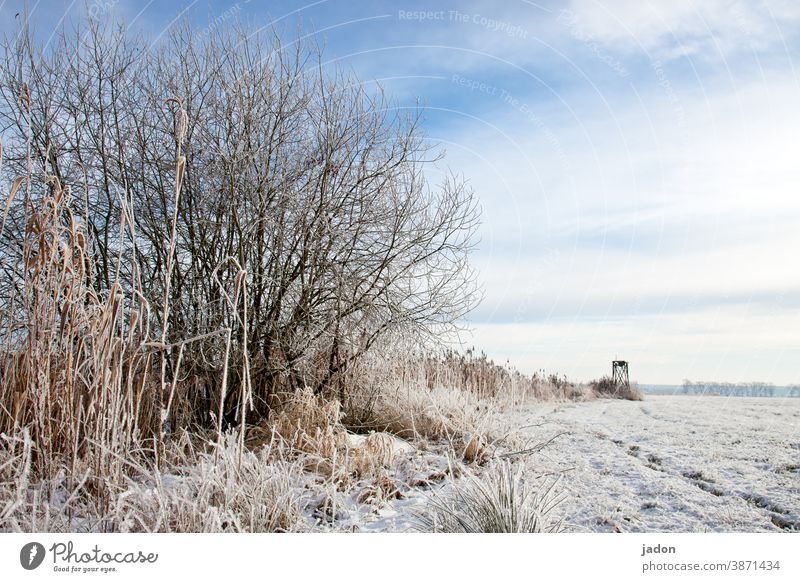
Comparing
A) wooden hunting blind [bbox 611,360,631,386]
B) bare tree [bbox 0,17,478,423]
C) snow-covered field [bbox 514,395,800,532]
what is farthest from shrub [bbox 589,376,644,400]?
bare tree [bbox 0,17,478,423]

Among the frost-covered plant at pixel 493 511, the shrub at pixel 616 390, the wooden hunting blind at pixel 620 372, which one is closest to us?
the frost-covered plant at pixel 493 511

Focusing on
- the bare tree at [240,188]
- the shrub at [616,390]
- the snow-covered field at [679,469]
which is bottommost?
the snow-covered field at [679,469]

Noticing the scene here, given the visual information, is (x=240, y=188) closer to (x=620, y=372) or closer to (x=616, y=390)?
(x=620, y=372)

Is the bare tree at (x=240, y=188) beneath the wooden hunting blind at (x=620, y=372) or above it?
above

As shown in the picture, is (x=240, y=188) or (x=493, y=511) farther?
(x=240, y=188)

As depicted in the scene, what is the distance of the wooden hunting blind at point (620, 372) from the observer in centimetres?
579

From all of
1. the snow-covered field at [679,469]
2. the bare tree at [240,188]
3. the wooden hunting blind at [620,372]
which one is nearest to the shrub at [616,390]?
the wooden hunting blind at [620,372]

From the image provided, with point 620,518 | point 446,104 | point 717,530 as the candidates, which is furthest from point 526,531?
point 446,104

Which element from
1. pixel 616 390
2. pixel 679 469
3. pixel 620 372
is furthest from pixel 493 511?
pixel 616 390

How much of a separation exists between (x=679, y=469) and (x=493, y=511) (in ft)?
6.92

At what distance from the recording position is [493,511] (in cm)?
231

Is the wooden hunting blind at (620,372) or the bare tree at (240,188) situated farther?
the wooden hunting blind at (620,372)

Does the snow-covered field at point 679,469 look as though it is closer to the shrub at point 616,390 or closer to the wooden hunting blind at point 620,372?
the wooden hunting blind at point 620,372

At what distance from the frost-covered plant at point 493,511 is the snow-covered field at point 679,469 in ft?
0.86
